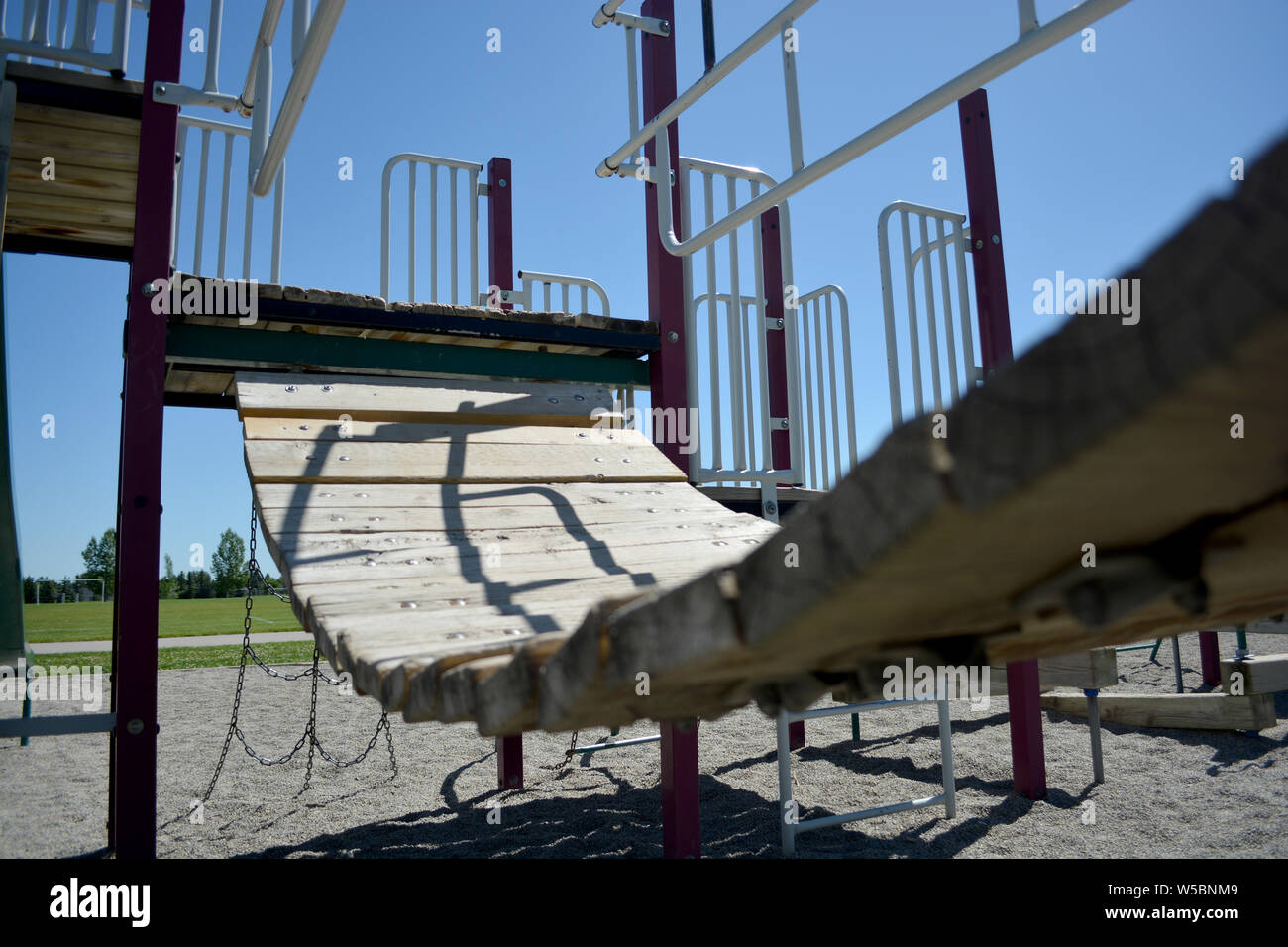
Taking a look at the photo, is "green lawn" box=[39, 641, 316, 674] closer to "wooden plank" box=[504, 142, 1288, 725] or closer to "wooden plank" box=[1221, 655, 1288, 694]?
"wooden plank" box=[1221, 655, 1288, 694]

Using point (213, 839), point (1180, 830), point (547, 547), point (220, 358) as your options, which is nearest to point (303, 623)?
point (547, 547)

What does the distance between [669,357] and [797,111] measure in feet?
4.81

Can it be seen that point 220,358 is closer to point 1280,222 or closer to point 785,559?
point 785,559

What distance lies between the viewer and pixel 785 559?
0.55m

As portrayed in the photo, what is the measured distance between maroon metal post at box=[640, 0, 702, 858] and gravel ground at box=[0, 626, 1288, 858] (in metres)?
0.51

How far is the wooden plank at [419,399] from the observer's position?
9.37 feet

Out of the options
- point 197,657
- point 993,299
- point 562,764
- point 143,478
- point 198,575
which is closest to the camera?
point 143,478

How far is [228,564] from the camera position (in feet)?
162

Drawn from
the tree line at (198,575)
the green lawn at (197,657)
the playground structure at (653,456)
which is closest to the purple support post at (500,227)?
the playground structure at (653,456)

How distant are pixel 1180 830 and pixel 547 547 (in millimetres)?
3357

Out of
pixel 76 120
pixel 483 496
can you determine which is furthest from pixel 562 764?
pixel 76 120

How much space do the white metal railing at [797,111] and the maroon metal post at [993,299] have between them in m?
2.42

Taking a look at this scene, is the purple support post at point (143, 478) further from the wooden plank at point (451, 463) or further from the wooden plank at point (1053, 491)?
the wooden plank at point (1053, 491)

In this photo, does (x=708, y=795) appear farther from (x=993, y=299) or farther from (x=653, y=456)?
(x=993, y=299)
